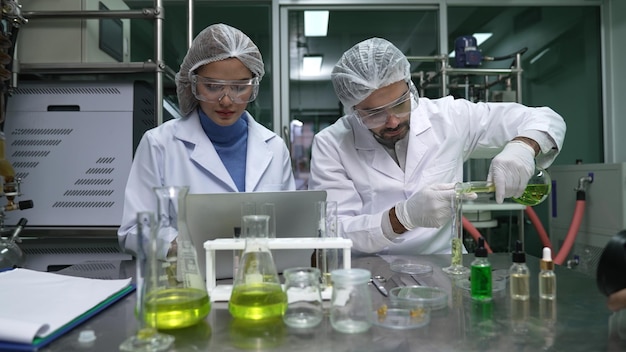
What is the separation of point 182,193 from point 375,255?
31.9 inches

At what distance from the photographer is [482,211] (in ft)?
9.53

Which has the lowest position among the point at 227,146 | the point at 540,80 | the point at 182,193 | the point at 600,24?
the point at 182,193

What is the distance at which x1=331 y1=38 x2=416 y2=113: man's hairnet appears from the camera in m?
1.43

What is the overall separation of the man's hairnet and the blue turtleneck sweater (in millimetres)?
381

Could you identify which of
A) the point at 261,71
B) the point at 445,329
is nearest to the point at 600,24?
the point at 261,71

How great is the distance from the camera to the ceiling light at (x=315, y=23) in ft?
11.0

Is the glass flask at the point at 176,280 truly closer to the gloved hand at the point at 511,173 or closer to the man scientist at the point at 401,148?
the man scientist at the point at 401,148

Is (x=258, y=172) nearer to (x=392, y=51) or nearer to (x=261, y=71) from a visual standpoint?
(x=261, y=71)

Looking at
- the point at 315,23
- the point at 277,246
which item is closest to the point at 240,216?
the point at 277,246

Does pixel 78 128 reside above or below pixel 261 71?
below

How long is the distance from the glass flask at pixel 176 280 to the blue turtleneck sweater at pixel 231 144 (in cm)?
76

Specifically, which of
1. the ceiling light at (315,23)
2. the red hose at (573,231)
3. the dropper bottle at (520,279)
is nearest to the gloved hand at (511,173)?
the dropper bottle at (520,279)

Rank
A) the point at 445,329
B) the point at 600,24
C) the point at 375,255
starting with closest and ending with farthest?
the point at 445,329, the point at 375,255, the point at 600,24

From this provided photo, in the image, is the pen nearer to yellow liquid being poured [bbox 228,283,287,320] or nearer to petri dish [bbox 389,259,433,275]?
petri dish [bbox 389,259,433,275]
